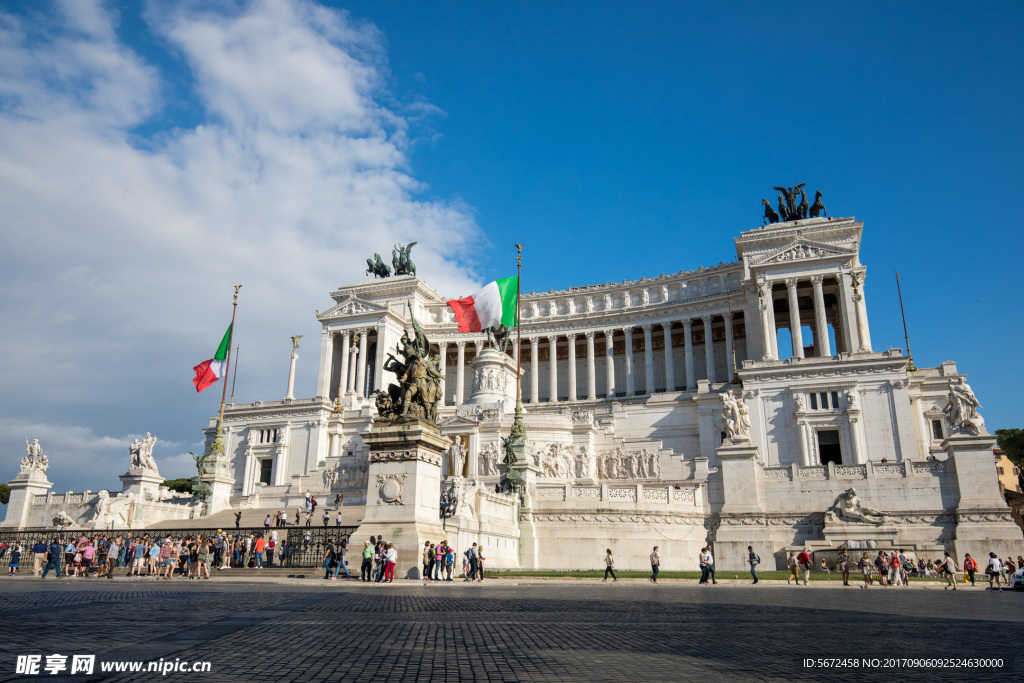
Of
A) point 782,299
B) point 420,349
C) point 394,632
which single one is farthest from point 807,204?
point 394,632

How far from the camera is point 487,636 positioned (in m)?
8.90

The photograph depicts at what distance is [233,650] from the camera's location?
7426 mm

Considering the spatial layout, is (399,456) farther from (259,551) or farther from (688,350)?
(688,350)

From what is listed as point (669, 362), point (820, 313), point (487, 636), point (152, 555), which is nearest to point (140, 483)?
point (152, 555)

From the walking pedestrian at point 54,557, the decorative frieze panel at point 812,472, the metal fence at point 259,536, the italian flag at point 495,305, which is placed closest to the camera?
the metal fence at point 259,536

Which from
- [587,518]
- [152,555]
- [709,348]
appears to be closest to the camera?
[152,555]

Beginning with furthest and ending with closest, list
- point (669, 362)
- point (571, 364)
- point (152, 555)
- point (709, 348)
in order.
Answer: point (571, 364), point (669, 362), point (709, 348), point (152, 555)

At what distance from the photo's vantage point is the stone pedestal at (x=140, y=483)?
46.3m

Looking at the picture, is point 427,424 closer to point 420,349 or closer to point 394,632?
point 420,349

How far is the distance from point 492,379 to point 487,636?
5274cm

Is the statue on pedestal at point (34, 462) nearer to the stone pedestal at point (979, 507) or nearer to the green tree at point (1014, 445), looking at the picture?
the stone pedestal at point (979, 507)

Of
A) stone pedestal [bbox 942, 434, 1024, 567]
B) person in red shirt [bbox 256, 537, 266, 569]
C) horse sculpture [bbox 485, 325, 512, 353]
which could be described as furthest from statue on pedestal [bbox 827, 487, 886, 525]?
horse sculpture [bbox 485, 325, 512, 353]

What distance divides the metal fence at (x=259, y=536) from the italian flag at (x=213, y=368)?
80.2ft

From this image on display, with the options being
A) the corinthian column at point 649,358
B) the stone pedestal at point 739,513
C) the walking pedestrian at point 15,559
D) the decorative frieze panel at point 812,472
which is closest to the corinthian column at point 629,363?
the corinthian column at point 649,358
